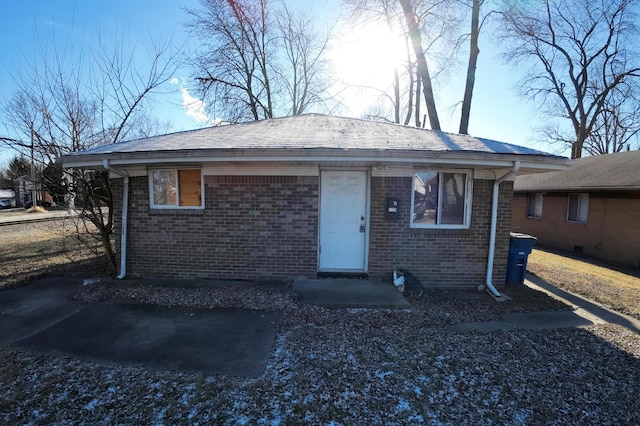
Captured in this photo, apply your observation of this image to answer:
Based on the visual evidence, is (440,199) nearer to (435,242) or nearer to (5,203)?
(435,242)

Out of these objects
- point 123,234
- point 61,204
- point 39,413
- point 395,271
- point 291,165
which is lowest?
point 39,413

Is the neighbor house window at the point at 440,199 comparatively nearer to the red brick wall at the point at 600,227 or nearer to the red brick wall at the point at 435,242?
the red brick wall at the point at 435,242

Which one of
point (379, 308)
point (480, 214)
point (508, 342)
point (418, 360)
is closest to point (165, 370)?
point (418, 360)

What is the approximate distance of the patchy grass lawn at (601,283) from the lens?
5.93 meters

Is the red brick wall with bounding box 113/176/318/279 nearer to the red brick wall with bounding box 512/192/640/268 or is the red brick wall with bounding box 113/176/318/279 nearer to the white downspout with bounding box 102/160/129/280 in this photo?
the white downspout with bounding box 102/160/129/280

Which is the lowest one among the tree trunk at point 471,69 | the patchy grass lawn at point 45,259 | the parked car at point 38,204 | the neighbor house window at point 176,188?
the patchy grass lawn at point 45,259

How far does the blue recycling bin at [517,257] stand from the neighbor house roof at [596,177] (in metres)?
6.26

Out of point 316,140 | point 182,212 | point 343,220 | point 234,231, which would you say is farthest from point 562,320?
point 182,212

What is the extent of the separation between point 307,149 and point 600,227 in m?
13.0

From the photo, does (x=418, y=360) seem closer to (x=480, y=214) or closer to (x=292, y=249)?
(x=292, y=249)

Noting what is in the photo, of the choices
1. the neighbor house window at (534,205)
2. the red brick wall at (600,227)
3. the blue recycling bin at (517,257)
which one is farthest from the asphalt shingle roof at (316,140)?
→ the neighbor house window at (534,205)

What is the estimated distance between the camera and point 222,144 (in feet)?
18.3

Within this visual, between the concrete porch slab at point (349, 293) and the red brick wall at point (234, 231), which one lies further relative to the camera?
the red brick wall at point (234, 231)

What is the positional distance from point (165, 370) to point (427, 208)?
196 inches
